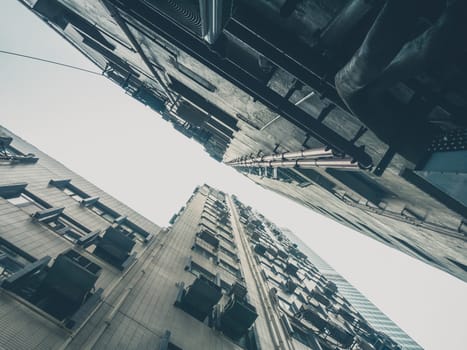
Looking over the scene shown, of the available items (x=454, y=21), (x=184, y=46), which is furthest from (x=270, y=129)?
(x=454, y=21)

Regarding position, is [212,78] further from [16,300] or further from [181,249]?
[181,249]

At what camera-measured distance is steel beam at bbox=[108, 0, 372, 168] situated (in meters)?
5.86

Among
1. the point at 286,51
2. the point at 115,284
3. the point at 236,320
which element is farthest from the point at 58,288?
the point at 286,51

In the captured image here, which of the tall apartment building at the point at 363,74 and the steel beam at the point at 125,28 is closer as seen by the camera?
the tall apartment building at the point at 363,74

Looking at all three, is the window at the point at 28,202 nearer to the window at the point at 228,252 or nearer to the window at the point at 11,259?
the window at the point at 11,259

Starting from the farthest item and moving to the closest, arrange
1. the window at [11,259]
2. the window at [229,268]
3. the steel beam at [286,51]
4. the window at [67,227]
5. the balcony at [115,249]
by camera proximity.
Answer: the window at [229,268], the window at [67,227], the balcony at [115,249], the window at [11,259], the steel beam at [286,51]

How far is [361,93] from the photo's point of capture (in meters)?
4.25

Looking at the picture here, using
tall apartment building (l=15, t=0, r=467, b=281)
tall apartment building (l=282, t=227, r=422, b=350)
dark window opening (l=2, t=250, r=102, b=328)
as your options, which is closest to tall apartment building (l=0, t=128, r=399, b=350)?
dark window opening (l=2, t=250, r=102, b=328)

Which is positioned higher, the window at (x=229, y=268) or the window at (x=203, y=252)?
the window at (x=229, y=268)

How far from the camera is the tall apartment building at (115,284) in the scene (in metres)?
7.25

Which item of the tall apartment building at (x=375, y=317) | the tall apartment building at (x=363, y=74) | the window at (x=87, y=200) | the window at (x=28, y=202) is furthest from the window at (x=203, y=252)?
the tall apartment building at (x=375, y=317)

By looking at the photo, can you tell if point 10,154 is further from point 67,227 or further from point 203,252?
point 203,252

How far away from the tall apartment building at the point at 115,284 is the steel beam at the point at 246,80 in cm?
713

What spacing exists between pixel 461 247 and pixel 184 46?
31.1 feet
